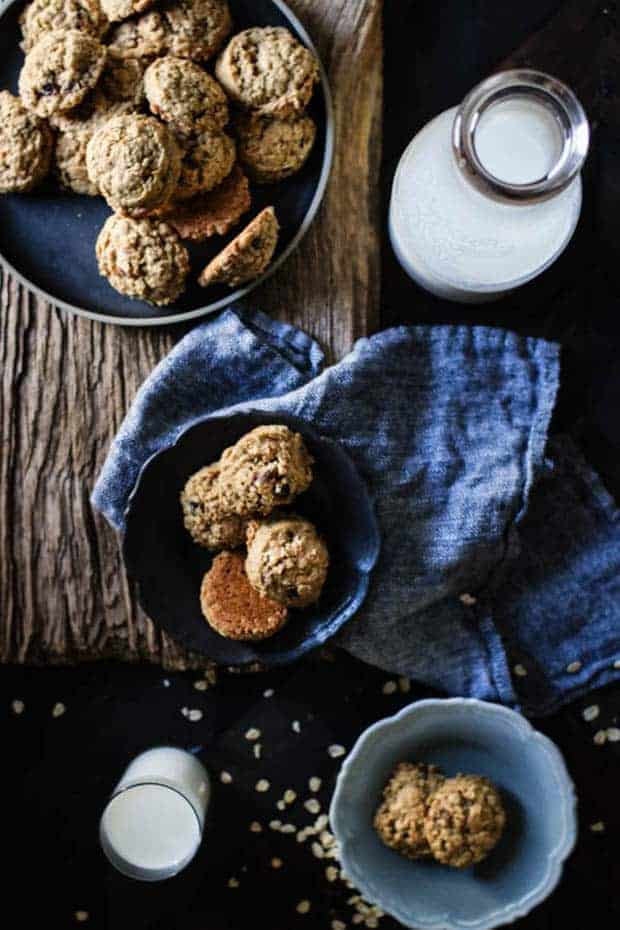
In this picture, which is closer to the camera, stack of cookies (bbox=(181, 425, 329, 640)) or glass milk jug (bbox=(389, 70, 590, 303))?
glass milk jug (bbox=(389, 70, 590, 303))

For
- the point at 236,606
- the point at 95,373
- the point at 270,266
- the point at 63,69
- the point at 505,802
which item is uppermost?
the point at 63,69

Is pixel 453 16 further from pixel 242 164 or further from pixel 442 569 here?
pixel 442 569

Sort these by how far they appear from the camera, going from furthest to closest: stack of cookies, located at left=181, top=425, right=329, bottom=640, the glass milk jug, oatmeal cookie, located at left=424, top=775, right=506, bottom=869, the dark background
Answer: the dark background → oatmeal cookie, located at left=424, top=775, right=506, bottom=869 → stack of cookies, located at left=181, top=425, right=329, bottom=640 → the glass milk jug

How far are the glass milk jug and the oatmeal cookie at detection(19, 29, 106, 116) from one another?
0.43 m

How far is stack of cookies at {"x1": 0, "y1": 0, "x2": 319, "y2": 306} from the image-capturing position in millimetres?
1312

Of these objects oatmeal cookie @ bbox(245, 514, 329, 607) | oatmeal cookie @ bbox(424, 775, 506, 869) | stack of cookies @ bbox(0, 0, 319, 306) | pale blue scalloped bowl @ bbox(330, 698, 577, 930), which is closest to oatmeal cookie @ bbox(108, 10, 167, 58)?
stack of cookies @ bbox(0, 0, 319, 306)

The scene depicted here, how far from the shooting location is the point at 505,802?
1462 millimetres

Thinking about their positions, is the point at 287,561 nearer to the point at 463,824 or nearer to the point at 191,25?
the point at 463,824

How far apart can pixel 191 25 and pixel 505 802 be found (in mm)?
1160

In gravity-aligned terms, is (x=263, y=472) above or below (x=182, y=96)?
below

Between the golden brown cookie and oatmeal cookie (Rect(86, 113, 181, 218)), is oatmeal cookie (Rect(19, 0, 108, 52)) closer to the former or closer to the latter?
oatmeal cookie (Rect(86, 113, 181, 218))

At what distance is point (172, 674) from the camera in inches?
61.8

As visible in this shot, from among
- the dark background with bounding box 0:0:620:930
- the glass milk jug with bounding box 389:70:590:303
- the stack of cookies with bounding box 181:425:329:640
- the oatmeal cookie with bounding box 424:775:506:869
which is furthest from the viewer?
the dark background with bounding box 0:0:620:930

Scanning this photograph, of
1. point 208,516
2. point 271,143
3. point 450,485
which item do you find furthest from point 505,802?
point 271,143
